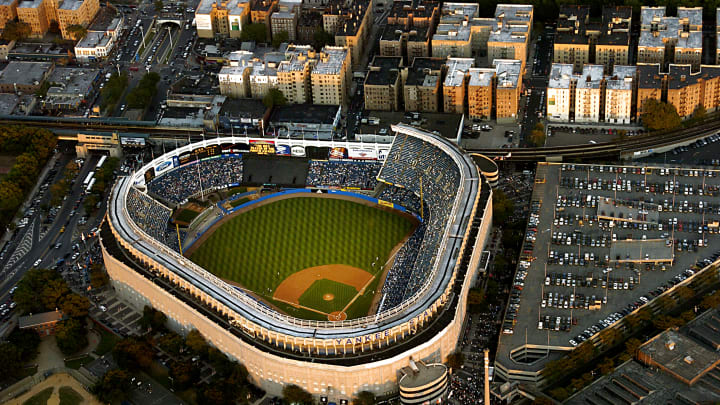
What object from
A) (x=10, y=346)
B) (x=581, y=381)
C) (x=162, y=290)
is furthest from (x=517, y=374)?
(x=10, y=346)

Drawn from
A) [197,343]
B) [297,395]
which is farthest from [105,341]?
[297,395]

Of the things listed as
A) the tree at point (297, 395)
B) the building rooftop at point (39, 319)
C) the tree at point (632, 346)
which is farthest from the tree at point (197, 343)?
the tree at point (632, 346)

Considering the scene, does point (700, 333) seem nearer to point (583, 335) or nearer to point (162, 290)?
point (583, 335)

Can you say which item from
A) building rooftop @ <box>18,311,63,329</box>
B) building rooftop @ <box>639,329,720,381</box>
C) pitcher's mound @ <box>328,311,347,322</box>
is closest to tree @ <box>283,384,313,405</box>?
pitcher's mound @ <box>328,311,347,322</box>

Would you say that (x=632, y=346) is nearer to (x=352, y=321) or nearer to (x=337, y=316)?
(x=352, y=321)

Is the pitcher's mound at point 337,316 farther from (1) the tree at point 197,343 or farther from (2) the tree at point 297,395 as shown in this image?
(1) the tree at point 197,343

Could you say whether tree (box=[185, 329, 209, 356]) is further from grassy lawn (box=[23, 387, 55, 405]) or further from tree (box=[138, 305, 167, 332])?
grassy lawn (box=[23, 387, 55, 405])
